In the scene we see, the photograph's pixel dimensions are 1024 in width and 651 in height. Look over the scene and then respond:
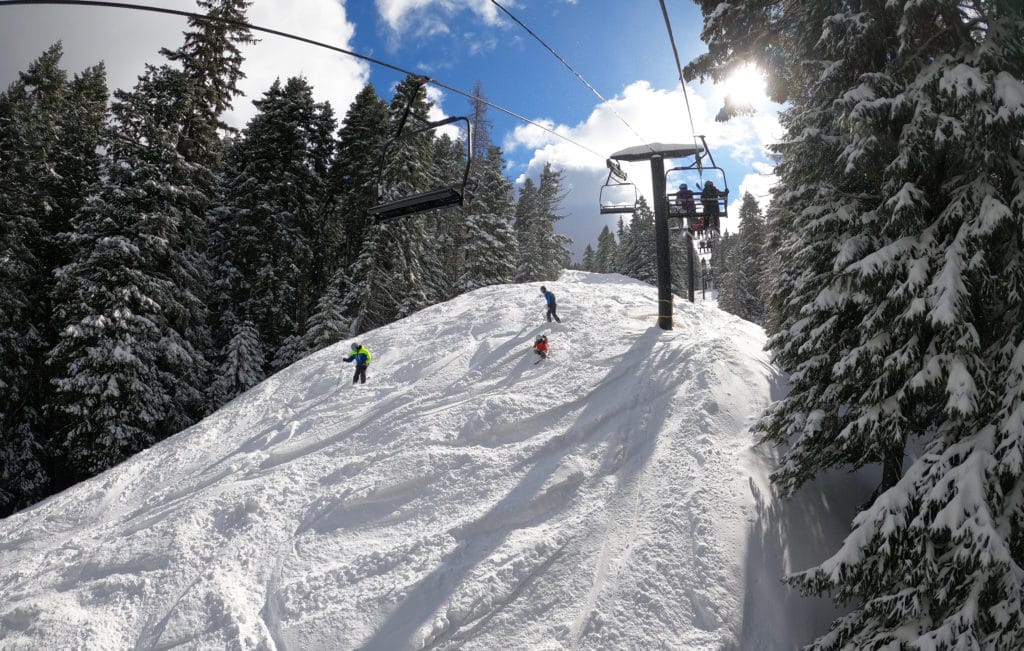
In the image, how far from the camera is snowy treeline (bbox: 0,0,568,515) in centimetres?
1678

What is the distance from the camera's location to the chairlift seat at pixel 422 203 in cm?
1129

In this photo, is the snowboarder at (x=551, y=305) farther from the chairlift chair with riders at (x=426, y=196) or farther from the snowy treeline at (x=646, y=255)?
the snowy treeline at (x=646, y=255)

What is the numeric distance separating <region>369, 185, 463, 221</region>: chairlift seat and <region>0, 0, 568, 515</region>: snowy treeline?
943mm

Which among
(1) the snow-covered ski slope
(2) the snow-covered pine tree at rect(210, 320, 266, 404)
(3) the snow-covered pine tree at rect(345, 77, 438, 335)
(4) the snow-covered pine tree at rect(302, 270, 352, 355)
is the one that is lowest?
(1) the snow-covered ski slope

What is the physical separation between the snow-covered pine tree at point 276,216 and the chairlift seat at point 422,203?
12.9m

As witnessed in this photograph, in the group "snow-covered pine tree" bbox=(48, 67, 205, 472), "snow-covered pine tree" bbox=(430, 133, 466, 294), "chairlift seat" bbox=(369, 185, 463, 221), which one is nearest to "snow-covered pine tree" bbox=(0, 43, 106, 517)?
"snow-covered pine tree" bbox=(48, 67, 205, 472)

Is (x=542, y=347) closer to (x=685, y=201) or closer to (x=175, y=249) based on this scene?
(x=685, y=201)

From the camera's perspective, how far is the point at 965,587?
15.0 feet

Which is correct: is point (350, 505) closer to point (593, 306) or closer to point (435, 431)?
point (435, 431)

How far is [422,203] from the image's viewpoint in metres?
11.9

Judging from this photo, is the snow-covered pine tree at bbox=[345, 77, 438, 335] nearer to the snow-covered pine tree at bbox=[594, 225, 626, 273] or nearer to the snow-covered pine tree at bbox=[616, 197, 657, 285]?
the snow-covered pine tree at bbox=[616, 197, 657, 285]

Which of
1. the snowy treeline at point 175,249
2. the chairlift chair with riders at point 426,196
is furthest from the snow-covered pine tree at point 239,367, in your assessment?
the chairlift chair with riders at point 426,196

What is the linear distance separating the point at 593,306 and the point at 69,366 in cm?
1780

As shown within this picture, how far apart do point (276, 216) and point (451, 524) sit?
19.8m
